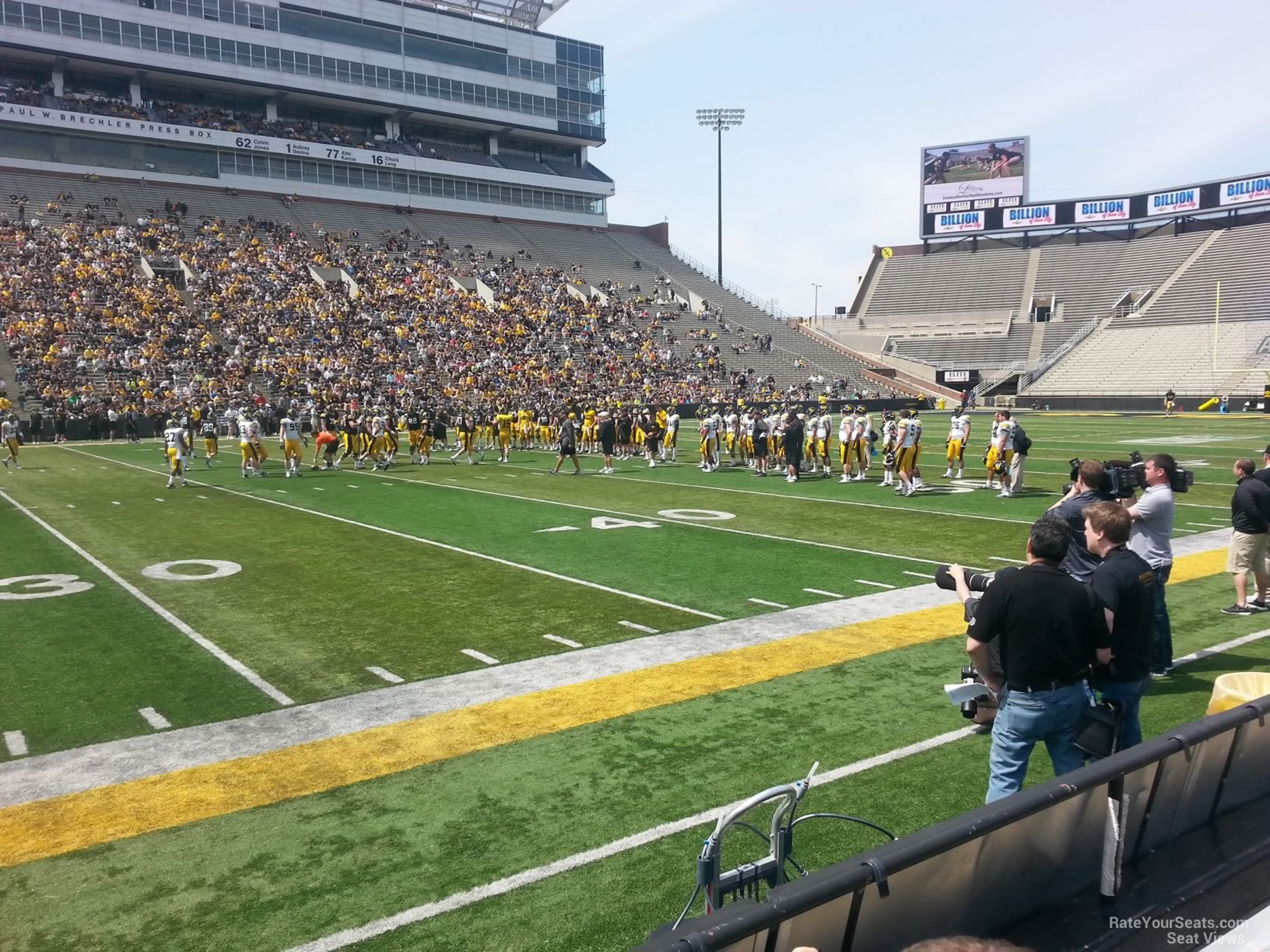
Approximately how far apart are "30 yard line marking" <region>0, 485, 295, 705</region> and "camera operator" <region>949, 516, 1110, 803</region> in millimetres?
5182

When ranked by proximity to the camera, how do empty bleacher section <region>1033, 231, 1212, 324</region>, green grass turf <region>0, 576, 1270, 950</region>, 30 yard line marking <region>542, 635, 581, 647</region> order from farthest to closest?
empty bleacher section <region>1033, 231, 1212, 324</region> → 30 yard line marking <region>542, 635, 581, 647</region> → green grass turf <region>0, 576, 1270, 950</region>

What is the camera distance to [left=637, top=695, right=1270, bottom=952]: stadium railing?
279 centimetres

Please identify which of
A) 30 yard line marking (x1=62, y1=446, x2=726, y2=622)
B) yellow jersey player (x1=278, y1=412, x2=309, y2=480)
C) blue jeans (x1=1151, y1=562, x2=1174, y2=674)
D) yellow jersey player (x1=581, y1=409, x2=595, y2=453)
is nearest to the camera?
blue jeans (x1=1151, y1=562, x2=1174, y2=674)

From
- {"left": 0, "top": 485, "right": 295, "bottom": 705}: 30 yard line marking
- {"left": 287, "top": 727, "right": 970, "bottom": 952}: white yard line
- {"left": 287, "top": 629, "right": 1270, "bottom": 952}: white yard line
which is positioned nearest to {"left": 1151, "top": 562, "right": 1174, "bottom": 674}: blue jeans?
{"left": 287, "top": 629, "right": 1270, "bottom": 952}: white yard line

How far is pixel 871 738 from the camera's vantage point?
6.21m

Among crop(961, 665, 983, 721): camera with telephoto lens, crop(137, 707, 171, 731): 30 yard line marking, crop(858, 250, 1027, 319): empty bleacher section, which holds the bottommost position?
crop(137, 707, 171, 731): 30 yard line marking

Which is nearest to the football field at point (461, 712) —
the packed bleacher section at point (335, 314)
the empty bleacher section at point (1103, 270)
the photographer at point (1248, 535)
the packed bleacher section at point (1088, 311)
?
the photographer at point (1248, 535)

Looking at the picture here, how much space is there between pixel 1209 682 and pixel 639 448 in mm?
23396

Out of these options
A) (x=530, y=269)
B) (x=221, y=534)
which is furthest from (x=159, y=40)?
(x=221, y=534)

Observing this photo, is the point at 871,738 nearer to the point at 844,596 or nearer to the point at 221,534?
the point at 844,596

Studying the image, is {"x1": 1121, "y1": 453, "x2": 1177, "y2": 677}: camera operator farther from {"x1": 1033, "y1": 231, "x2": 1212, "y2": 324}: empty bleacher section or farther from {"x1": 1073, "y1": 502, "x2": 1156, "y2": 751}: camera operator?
{"x1": 1033, "y1": 231, "x2": 1212, "y2": 324}: empty bleacher section

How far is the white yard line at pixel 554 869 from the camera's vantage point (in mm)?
4156

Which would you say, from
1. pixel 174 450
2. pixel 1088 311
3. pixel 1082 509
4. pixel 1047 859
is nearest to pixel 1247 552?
pixel 1082 509

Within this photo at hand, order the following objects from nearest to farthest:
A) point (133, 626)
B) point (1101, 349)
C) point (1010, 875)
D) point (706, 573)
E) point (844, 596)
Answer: point (1010, 875) < point (133, 626) < point (844, 596) < point (706, 573) < point (1101, 349)
